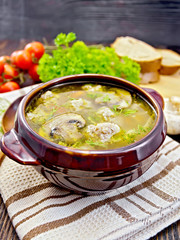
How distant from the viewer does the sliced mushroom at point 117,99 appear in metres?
2.06

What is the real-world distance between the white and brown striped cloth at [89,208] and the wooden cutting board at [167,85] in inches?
54.2

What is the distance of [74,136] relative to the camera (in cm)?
174

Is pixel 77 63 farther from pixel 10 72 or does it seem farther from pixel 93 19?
pixel 93 19

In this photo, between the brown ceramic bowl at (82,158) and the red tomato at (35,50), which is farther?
the red tomato at (35,50)

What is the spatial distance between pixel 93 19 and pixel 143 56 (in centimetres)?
229

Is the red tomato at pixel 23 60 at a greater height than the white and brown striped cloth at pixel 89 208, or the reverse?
the red tomato at pixel 23 60

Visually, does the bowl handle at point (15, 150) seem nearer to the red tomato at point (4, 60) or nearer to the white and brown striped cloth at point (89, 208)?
the white and brown striped cloth at point (89, 208)

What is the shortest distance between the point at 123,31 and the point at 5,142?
4.37 meters

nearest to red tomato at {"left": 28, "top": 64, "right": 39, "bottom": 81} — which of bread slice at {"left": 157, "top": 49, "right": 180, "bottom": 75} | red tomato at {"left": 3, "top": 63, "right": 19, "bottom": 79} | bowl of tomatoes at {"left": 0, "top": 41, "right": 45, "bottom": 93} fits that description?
bowl of tomatoes at {"left": 0, "top": 41, "right": 45, "bottom": 93}

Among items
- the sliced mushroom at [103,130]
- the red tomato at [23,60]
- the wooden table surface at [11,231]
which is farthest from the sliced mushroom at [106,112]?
the red tomato at [23,60]

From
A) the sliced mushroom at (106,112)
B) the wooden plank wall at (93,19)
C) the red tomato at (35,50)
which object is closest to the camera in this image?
the sliced mushroom at (106,112)

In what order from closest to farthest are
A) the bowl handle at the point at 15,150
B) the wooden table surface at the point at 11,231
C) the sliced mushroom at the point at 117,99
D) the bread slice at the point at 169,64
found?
the bowl handle at the point at 15,150, the wooden table surface at the point at 11,231, the sliced mushroom at the point at 117,99, the bread slice at the point at 169,64

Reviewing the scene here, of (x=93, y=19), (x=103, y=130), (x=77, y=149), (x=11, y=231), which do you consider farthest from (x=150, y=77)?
(x=93, y=19)

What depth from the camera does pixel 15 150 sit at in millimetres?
1670
